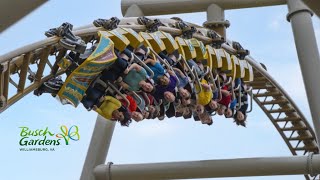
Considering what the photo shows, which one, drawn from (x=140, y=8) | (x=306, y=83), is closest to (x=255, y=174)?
(x=306, y=83)

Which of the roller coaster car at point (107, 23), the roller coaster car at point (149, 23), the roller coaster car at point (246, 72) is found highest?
the roller coaster car at point (107, 23)

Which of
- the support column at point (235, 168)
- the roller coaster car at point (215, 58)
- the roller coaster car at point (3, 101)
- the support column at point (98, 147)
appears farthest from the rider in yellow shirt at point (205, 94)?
the roller coaster car at point (3, 101)

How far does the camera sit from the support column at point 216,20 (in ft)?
23.4

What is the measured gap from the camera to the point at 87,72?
388cm

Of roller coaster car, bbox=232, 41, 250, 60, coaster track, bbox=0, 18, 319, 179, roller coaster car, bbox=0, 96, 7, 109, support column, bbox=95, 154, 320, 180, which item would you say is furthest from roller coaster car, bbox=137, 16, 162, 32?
support column, bbox=95, 154, 320, 180

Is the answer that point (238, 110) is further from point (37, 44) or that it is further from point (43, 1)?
point (43, 1)

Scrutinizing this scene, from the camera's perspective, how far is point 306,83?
22.1 feet

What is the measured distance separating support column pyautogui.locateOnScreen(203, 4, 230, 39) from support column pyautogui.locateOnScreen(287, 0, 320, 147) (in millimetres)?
1072

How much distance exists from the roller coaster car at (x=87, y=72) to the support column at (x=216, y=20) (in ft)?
11.0

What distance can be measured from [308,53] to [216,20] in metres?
1.48

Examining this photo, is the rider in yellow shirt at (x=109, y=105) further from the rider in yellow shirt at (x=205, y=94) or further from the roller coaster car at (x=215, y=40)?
the roller coaster car at (x=215, y=40)

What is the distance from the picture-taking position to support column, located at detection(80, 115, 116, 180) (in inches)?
261

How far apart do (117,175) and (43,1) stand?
5804 millimetres

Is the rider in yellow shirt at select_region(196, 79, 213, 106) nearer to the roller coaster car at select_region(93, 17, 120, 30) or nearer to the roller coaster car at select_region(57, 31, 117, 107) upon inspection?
the roller coaster car at select_region(93, 17, 120, 30)
